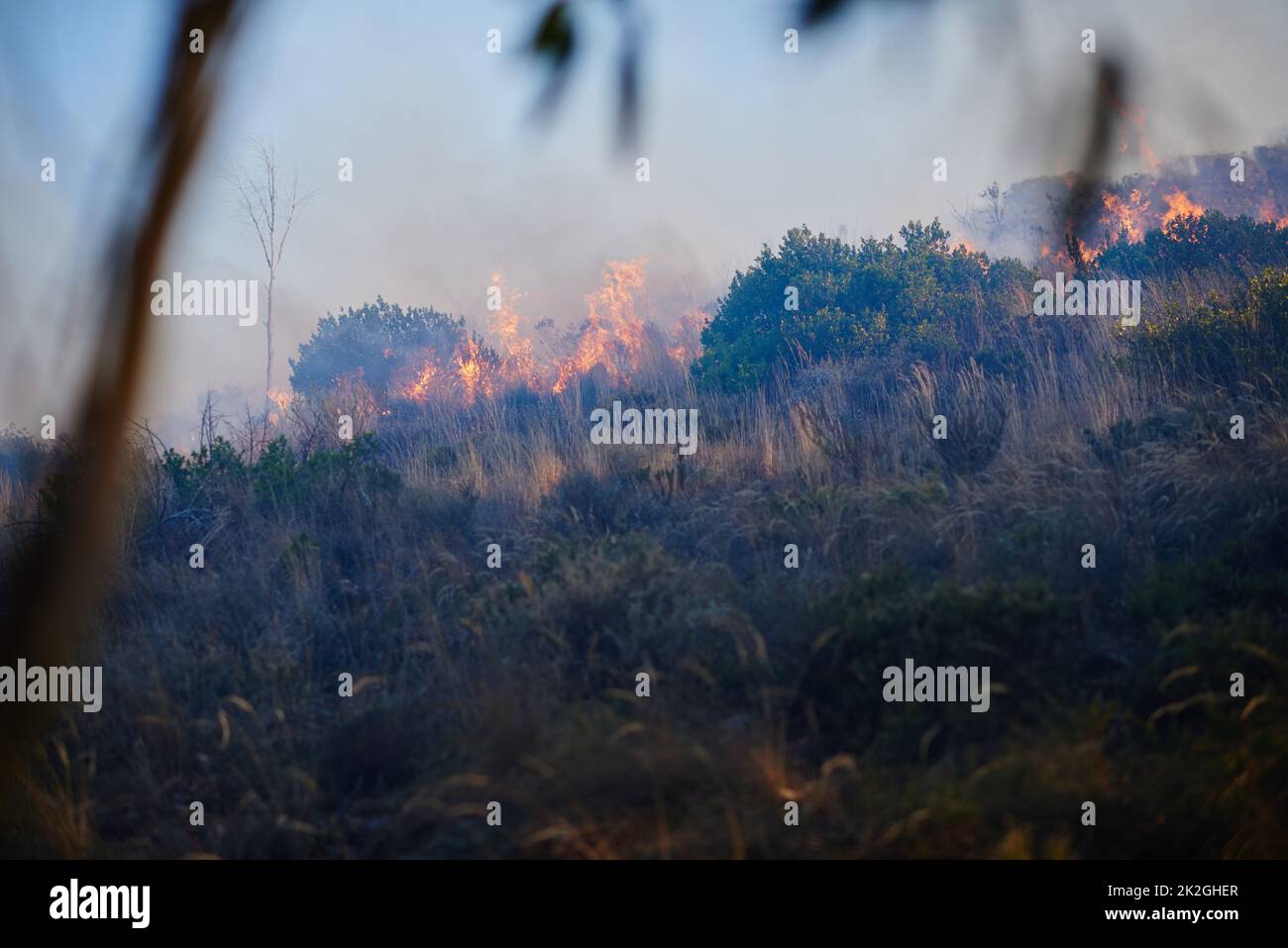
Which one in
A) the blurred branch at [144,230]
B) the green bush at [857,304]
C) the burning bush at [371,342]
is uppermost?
the burning bush at [371,342]

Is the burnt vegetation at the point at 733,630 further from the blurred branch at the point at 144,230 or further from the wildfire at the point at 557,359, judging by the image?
the wildfire at the point at 557,359

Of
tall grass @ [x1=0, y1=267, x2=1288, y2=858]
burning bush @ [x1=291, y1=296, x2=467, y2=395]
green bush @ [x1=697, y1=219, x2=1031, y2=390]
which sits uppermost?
burning bush @ [x1=291, y1=296, x2=467, y2=395]

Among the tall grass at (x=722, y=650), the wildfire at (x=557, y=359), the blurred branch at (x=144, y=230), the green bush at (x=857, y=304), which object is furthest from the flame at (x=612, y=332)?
the blurred branch at (x=144, y=230)

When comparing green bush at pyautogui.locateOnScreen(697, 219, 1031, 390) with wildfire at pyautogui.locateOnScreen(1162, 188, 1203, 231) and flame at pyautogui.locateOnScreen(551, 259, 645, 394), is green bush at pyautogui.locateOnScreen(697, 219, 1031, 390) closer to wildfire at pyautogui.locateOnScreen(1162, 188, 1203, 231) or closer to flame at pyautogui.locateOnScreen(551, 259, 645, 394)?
flame at pyautogui.locateOnScreen(551, 259, 645, 394)

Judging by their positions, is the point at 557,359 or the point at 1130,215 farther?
the point at 1130,215

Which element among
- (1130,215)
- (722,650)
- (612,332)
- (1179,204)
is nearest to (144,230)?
(722,650)

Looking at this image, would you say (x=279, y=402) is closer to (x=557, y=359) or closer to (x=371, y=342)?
(x=371, y=342)

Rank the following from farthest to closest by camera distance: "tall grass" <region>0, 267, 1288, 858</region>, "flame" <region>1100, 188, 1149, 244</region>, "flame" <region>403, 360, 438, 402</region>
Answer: "flame" <region>1100, 188, 1149, 244</region>, "flame" <region>403, 360, 438, 402</region>, "tall grass" <region>0, 267, 1288, 858</region>

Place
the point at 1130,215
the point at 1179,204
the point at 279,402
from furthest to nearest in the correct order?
1. the point at 279,402
2. the point at 1179,204
3. the point at 1130,215

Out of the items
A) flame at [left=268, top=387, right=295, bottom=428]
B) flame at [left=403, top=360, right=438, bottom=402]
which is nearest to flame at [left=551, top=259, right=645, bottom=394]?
flame at [left=403, top=360, right=438, bottom=402]

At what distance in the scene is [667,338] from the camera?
53.3 ft

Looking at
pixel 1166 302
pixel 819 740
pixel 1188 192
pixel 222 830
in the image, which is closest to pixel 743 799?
pixel 819 740

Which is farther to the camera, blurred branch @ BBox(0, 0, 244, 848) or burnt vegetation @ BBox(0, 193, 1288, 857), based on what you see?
burnt vegetation @ BBox(0, 193, 1288, 857)
